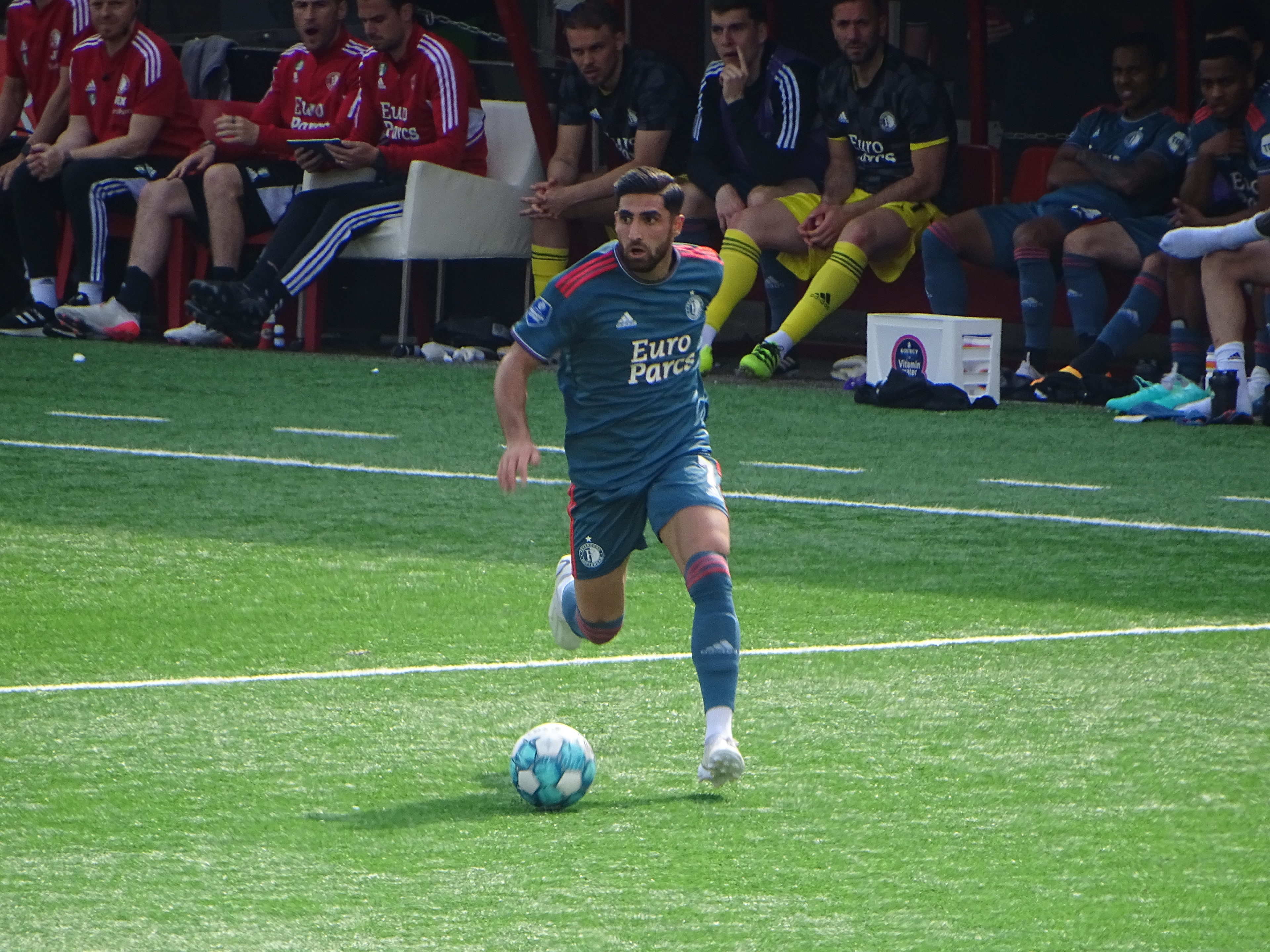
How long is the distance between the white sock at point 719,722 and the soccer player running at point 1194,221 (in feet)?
17.7

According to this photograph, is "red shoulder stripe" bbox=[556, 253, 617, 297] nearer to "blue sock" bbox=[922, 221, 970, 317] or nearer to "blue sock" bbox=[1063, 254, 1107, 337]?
"blue sock" bbox=[1063, 254, 1107, 337]

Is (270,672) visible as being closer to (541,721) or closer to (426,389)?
(541,721)

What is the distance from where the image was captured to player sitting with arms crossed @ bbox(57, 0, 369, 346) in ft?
35.7

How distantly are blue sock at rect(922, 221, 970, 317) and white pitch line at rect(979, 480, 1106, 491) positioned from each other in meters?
2.65

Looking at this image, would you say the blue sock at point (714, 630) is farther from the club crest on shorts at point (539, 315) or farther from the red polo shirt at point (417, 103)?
the red polo shirt at point (417, 103)

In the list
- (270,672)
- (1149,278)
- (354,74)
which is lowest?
(270,672)

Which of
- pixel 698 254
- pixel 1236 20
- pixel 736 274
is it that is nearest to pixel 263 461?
pixel 736 274

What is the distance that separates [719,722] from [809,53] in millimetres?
8770

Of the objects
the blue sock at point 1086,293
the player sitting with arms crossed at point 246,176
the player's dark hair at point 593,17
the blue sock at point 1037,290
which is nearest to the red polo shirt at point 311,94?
the player sitting with arms crossed at point 246,176

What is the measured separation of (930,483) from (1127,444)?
1302 mm

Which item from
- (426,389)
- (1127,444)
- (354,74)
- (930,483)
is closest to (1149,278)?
(1127,444)

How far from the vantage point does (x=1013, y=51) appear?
11.2 metres

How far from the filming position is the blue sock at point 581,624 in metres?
4.40

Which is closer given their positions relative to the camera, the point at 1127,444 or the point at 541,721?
the point at 541,721
